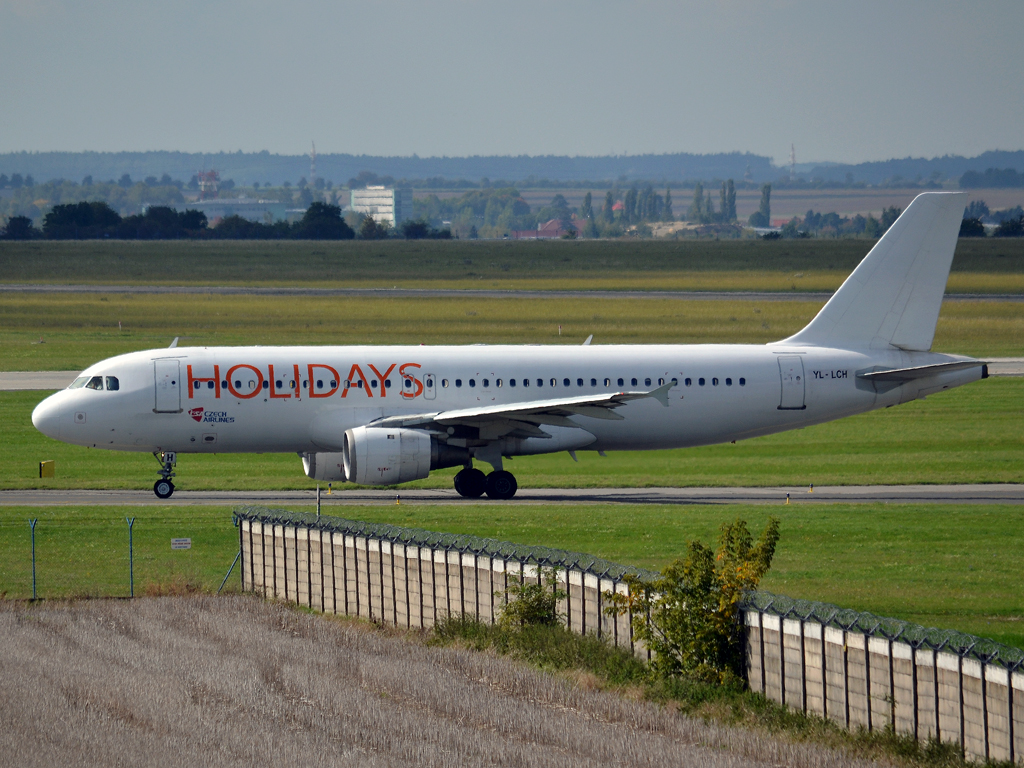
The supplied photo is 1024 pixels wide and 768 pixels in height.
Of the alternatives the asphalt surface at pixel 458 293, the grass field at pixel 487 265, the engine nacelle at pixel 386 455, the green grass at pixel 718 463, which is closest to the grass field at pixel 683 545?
the engine nacelle at pixel 386 455

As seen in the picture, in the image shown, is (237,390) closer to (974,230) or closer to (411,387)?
(411,387)

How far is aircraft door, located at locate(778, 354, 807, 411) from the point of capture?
142 feet

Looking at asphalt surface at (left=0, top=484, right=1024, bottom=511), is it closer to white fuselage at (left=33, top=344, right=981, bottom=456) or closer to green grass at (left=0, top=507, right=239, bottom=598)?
white fuselage at (left=33, top=344, right=981, bottom=456)

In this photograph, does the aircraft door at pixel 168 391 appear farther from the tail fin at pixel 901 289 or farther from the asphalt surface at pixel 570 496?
the tail fin at pixel 901 289

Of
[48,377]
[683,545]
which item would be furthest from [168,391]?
[48,377]

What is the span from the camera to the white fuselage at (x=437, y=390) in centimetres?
4019

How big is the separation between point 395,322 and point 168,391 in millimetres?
63390

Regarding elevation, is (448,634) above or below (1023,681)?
below

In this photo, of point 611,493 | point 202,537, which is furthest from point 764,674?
point 611,493

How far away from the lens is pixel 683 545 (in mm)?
31891

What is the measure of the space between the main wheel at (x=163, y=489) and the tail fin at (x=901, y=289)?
65.9ft

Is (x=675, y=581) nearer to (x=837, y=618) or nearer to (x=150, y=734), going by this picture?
(x=837, y=618)

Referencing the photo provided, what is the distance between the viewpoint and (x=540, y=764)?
58.0 feet

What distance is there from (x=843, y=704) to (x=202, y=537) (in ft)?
60.9
